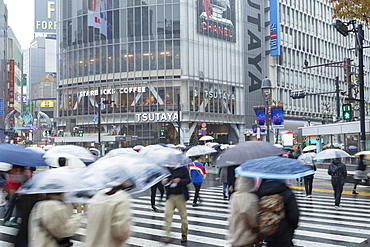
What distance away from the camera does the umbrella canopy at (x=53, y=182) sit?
15.5 feet

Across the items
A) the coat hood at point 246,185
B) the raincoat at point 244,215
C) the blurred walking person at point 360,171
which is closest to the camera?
the raincoat at point 244,215

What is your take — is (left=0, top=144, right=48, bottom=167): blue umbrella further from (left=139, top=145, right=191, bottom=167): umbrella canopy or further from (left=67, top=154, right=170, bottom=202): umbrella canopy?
(left=139, top=145, right=191, bottom=167): umbrella canopy

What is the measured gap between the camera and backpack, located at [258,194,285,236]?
4.45 meters

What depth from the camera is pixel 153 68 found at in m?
57.6

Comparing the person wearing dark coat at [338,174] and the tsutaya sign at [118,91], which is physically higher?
the tsutaya sign at [118,91]

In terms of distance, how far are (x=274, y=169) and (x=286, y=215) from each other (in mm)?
521

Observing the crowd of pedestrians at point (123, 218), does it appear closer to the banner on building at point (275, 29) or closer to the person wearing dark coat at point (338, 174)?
the person wearing dark coat at point (338, 174)

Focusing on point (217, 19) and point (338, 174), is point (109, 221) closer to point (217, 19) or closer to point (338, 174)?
point (338, 174)

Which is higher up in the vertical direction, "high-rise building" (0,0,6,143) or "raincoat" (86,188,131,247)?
"high-rise building" (0,0,6,143)

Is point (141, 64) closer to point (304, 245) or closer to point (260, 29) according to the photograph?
point (260, 29)

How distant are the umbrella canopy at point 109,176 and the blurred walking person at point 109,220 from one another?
0.29 meters

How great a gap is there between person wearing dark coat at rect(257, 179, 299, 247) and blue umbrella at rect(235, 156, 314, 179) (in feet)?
0.36

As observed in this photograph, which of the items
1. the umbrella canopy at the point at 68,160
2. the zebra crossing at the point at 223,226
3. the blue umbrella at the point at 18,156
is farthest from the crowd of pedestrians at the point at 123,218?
the umbrella canopy at the point at 68,160

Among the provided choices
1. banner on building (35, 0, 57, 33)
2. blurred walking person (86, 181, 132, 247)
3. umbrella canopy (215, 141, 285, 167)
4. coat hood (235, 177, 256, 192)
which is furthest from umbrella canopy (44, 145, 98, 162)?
banner on building (35, 0, 57, 33)
